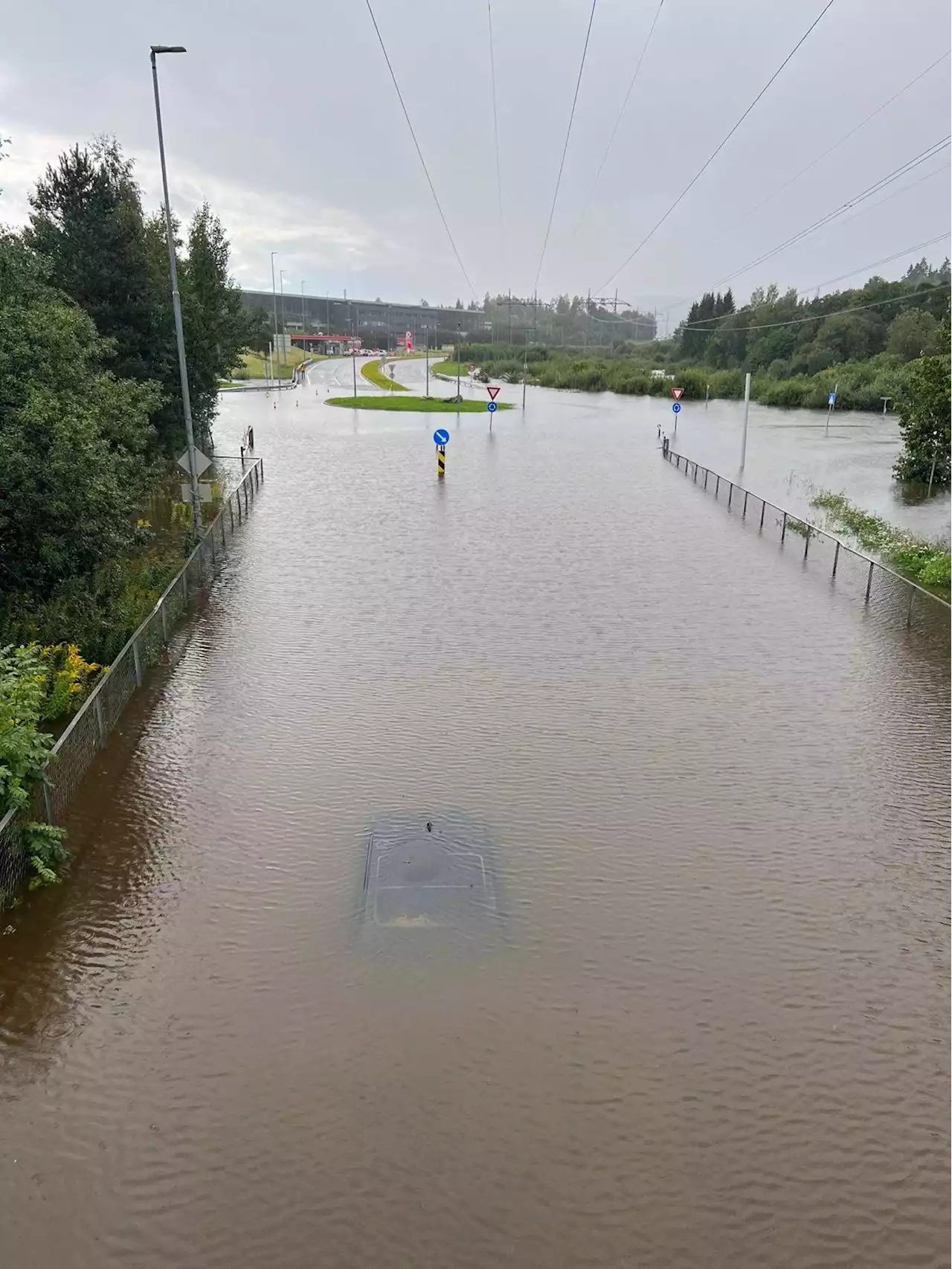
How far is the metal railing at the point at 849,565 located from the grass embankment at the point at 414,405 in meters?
41.3

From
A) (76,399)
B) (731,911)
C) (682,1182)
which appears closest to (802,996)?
(731,911)

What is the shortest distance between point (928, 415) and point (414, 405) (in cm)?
5112

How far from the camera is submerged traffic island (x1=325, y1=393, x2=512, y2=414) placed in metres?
73.1

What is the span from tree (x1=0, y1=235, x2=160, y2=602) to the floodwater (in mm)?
2699

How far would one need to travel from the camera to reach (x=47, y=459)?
534 inches

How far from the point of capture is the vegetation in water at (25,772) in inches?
357

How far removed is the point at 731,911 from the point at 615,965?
1.57 meters

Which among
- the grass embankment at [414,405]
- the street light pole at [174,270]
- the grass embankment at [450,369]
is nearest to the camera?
the street light pole at [174,270]

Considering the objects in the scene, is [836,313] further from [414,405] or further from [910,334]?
[414,405]

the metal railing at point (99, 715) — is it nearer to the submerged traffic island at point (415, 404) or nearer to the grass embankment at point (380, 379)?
the submerged traffic island at point (415, 404)

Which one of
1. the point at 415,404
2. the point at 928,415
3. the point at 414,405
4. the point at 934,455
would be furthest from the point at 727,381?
the point at 928,415

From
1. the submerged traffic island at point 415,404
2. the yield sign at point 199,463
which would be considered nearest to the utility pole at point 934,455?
the yield sign at point 199,463

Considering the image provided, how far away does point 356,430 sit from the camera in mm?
56219

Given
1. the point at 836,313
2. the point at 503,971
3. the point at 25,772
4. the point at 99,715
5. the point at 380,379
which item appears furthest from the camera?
the point at 836,313
